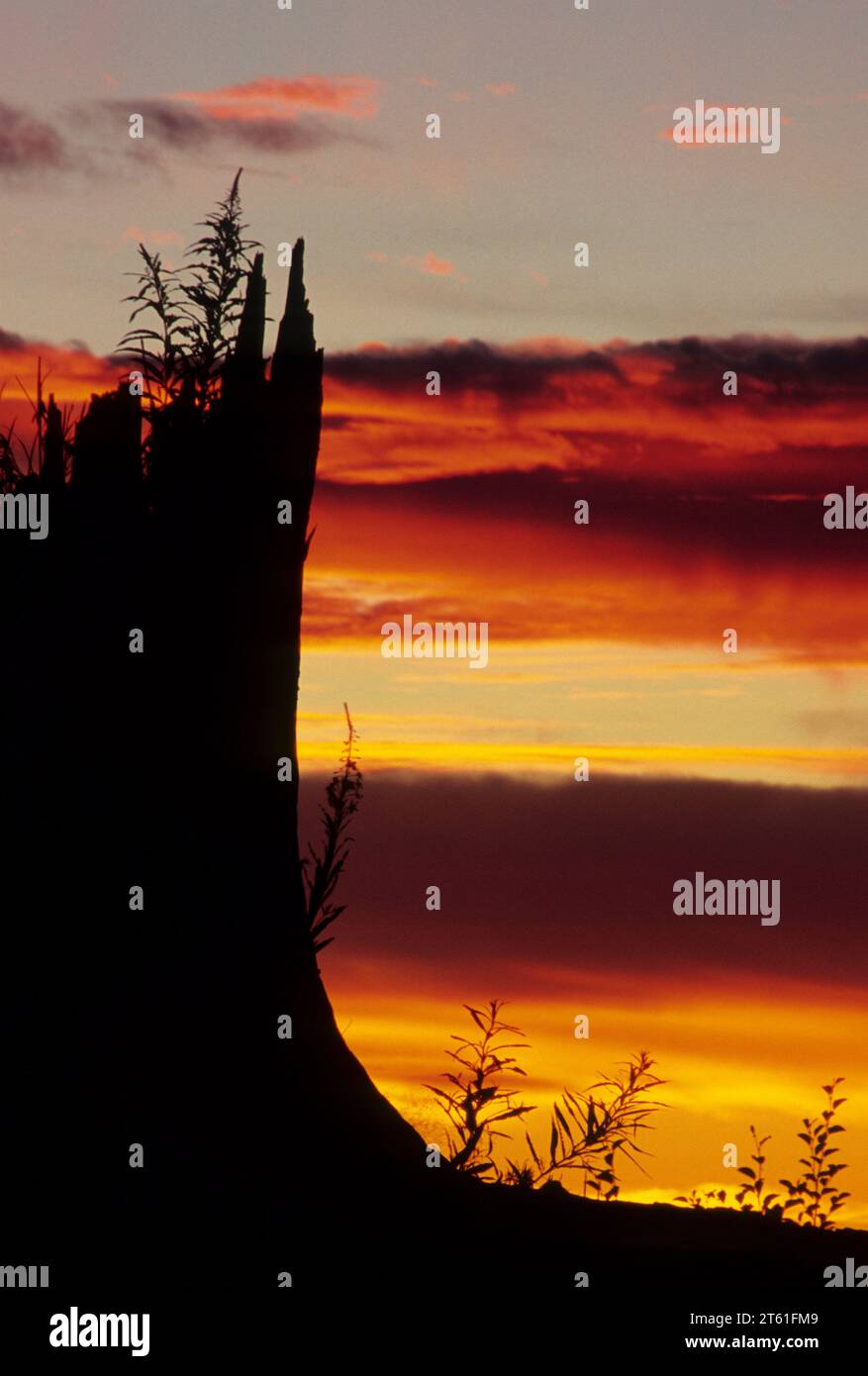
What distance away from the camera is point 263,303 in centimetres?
1656

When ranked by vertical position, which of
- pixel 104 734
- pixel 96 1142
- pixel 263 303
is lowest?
pixel 96 1142

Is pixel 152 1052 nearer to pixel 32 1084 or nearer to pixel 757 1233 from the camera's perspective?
pixel 32 1084

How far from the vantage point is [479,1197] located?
1569 centimetres

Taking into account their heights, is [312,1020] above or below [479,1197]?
above

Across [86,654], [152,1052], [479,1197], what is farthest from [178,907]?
[479,1197]

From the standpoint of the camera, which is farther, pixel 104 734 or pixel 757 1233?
pixel 757 1233
